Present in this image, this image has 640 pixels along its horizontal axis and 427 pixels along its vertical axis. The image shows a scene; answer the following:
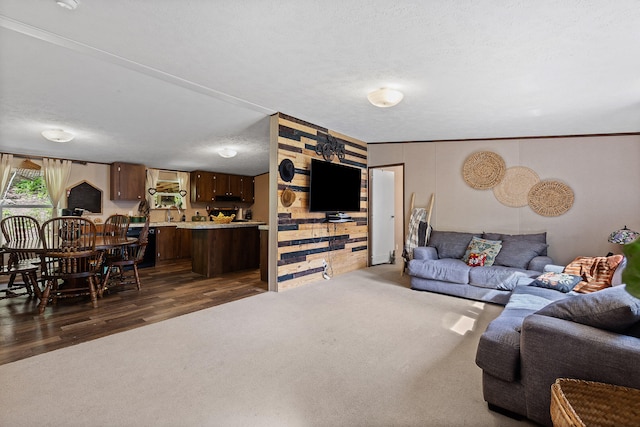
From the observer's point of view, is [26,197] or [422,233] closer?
[422,233]

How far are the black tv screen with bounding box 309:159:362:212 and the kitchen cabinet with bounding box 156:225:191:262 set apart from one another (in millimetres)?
3835

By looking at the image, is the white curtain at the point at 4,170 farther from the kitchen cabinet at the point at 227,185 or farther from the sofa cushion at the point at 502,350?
the sofa cushion at the point at 502,350

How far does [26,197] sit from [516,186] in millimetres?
8556

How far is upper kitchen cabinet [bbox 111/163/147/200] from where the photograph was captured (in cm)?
636

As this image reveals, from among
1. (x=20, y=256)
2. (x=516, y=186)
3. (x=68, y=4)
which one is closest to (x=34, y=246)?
(x=20, y=256)

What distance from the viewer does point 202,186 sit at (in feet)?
24.2

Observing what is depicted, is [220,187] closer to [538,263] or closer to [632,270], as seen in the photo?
[538,263]

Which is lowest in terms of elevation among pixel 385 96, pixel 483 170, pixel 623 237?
pixel 623 237

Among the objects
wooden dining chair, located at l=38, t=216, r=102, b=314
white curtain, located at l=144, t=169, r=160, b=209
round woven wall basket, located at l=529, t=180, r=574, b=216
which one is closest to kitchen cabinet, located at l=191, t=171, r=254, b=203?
white curtain, located at l=144, t=169, r=160, b=209

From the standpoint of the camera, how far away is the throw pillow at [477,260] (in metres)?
4.04

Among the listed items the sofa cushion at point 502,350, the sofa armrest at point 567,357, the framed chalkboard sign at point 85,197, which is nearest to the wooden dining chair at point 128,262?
the framed chalkboard sign at point 85,197

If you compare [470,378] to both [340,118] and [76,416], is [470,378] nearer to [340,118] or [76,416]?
[76,416]

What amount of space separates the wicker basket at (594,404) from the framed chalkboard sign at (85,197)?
7604mm

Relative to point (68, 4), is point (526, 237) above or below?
below
